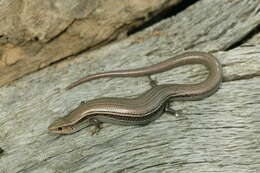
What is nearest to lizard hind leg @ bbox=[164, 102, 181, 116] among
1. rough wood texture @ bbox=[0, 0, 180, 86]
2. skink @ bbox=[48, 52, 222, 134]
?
skink @ bbox=[48, 52, 222, 134]

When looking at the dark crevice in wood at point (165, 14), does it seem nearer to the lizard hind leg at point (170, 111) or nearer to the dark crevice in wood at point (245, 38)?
the dark crevice in wood at point (245, 38)

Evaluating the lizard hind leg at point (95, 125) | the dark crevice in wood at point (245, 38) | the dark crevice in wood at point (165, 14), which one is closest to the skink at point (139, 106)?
the lizard hind leg at point (95, 125)

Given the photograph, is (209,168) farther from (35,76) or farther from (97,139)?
(35,76)

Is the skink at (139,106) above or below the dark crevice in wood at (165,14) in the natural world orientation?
below

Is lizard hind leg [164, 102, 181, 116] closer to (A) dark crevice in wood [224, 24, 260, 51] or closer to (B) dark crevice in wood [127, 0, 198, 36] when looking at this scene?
(A) dark crevice in wood [224, 24, 260, 51]

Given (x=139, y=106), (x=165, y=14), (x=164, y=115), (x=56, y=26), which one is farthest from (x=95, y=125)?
(x=165, y=14)

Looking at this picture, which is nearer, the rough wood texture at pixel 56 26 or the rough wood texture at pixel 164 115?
the rough wood texture at pixel 164 115
